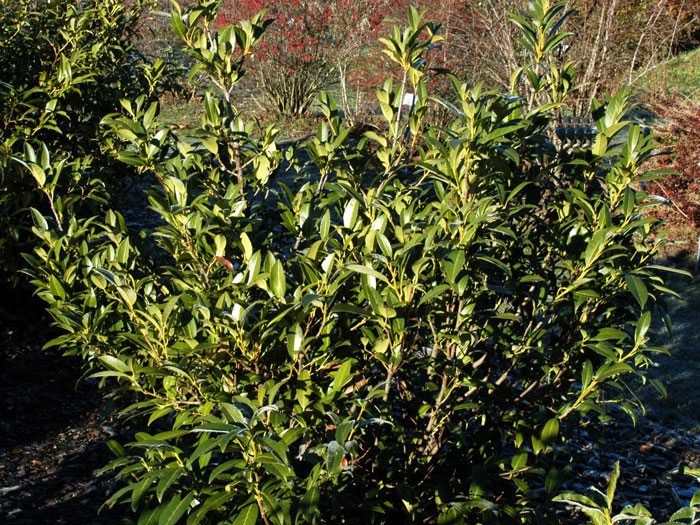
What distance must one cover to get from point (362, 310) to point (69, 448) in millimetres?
2077

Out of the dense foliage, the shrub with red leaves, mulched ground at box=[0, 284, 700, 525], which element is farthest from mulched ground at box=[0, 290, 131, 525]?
the shrub with red leaves

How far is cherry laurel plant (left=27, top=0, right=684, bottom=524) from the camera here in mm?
1737

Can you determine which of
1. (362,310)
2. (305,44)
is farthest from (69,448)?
(305,44)

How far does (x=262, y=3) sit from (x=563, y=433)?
473 inches

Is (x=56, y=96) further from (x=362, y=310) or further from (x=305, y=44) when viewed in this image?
(x=305, y=44)

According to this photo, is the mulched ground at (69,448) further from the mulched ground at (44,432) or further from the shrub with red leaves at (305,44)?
the shrub with red leaves at (305,44)

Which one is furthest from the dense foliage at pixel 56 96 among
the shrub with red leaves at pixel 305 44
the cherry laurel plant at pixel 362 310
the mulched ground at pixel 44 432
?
the shrub with red leaves at pixel 305 44

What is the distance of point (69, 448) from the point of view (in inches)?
118

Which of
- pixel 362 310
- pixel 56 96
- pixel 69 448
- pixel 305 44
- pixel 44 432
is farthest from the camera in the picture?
Answer: pixel 305 44

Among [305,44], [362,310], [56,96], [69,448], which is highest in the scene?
[305,44]

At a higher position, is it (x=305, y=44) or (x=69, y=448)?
(x=305, y=44)

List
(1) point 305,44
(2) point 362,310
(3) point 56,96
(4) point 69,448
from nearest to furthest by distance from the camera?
(2) point 362,310 → (4) point 69,448 → (3) point 56,96 → (1) point 305,44

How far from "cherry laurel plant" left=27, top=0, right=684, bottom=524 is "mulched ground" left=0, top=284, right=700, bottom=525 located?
41cm

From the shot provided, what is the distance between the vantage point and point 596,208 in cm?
214
